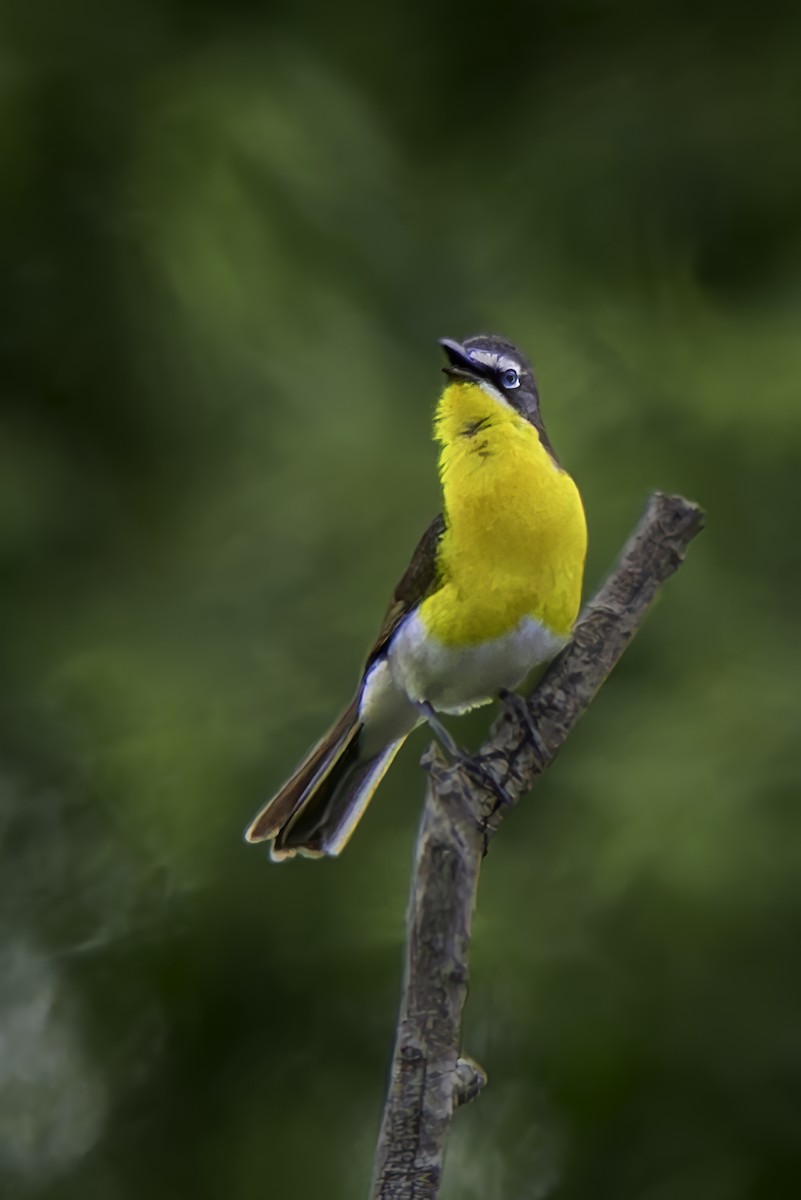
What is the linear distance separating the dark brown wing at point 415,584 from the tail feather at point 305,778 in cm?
11

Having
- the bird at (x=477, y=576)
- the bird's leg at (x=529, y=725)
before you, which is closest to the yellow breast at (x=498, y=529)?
the bird at (x=477, y=576)

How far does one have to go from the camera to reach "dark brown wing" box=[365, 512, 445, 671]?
8.63 ft

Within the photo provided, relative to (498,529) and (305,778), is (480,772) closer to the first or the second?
(498,529)

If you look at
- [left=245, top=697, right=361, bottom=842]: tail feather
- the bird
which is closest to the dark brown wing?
the bird

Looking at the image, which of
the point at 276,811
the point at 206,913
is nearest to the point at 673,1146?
the point at 206,913

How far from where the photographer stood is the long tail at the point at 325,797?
2.75 meters

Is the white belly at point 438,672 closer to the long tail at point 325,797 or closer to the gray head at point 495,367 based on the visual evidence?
the long tail at point 325,797

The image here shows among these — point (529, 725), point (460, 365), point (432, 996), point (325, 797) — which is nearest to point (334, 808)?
point (325, 797)

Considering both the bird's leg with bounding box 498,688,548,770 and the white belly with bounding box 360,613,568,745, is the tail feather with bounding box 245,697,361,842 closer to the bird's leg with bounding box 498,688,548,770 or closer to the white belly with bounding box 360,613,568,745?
the white belly with bounding box 360,613,568,745

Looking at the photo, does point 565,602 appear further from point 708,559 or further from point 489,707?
point 708,559

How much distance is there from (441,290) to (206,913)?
6.30ft

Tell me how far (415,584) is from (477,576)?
16 cm

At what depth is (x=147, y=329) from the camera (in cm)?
480

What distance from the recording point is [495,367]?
2619mm
